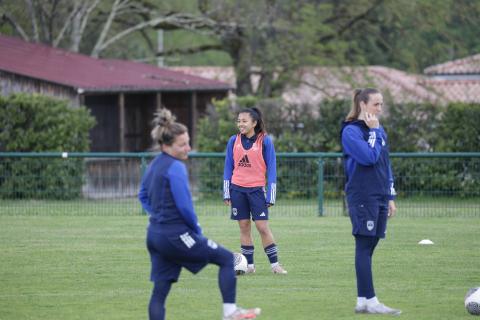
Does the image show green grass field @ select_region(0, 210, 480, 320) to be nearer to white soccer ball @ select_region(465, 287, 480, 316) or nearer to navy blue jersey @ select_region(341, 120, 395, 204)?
white soccer ball @ select_region(465, 287, 480, 316)

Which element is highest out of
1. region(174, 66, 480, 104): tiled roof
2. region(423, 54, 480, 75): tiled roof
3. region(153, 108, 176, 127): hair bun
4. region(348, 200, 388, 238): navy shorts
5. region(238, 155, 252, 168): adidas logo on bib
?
region(423, 54, 480, 75): tiled roof

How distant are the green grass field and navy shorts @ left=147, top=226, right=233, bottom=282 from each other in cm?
121

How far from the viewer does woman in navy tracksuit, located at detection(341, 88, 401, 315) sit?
27.9 ft

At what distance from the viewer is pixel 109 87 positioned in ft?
86.2

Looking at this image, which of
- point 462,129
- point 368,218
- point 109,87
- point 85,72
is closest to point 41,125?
point 109,87

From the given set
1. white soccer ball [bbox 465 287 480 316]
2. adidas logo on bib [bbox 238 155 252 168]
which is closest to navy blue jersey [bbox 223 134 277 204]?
adidas logo on bib [bbox 238 155 252 168]

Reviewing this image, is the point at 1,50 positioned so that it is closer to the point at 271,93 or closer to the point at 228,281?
the point at 271,93

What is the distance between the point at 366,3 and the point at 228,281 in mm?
26679

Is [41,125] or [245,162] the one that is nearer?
[245,162]

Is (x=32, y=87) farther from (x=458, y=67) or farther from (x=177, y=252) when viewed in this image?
(x=458, y=67)

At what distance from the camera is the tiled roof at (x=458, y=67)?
1396 inches

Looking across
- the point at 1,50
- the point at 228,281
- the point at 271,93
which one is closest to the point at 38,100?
the point at 1,50

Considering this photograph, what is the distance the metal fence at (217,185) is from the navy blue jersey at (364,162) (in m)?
9.72

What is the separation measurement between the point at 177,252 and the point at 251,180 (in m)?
3.83
